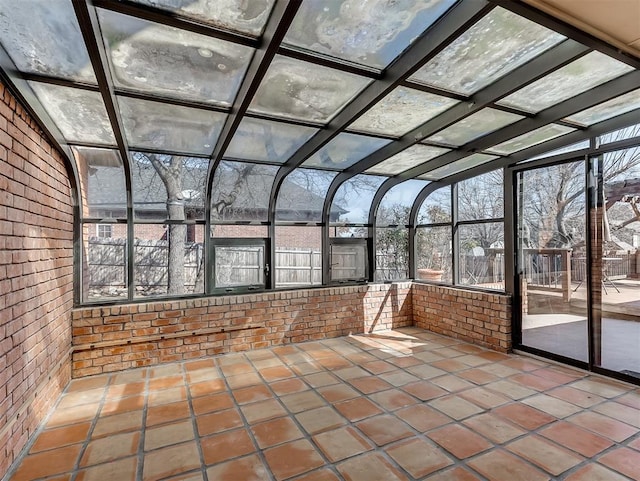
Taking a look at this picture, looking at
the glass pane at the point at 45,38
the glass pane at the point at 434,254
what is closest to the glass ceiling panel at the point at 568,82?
the glass pane at the point at 434,254

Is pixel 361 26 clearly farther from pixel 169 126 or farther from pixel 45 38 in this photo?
pixel 169 126

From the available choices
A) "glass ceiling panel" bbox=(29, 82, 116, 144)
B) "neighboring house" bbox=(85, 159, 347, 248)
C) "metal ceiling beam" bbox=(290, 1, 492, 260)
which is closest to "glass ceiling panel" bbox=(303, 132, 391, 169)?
"metal ceiling beam" bbox=(290, 1, 492, 260)

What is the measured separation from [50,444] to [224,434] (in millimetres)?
1288

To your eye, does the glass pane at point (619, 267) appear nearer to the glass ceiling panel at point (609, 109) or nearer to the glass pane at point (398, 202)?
the glass ceiling panel at point (609, 109)

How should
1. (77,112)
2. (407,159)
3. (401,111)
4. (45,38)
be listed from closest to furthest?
(45,38) → (77,112) → (401,111) → (407,159)

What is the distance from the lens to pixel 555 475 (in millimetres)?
2139

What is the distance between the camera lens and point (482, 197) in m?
4.98

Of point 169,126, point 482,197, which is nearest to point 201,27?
point 169,126

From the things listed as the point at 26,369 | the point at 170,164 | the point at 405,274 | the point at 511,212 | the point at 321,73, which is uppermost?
the point at 321,73

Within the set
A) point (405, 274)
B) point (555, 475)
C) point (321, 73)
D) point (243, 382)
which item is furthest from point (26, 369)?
point (405, 274)

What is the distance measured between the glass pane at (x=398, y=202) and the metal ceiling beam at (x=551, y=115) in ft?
3.42

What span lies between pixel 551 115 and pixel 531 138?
670 millimetres

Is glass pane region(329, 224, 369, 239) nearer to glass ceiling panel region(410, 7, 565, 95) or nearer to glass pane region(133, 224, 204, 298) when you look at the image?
glass pane region(133, 224, 204, 298)

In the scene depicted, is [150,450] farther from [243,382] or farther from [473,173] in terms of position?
[473,173]
